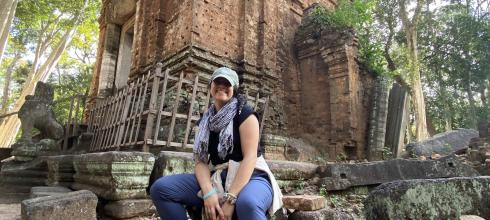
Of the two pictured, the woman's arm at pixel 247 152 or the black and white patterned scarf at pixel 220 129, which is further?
the black and white patterned scarf at pixel 220 129

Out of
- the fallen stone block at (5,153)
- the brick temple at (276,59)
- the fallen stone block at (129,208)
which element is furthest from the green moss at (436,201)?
the fallen stone block at (5,153)

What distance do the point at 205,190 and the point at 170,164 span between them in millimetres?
1185

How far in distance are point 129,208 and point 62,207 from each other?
1.71 ft

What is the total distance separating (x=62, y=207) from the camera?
8.09 ft

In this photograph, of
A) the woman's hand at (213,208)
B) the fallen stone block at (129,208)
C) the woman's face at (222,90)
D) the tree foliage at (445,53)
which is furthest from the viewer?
the tree foliage at (445,53)

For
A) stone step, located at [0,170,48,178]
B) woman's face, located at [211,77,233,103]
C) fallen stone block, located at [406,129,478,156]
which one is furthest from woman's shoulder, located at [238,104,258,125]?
fallen stone block, located at [406,129,478,156]

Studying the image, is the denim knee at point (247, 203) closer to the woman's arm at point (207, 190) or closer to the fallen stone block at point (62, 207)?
the woman's arm at point (207, 190)

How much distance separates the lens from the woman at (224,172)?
72.9 inches

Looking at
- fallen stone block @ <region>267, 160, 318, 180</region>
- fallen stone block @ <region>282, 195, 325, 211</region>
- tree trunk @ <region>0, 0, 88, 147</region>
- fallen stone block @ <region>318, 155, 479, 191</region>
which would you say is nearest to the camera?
fallen stone block @ <region>282, 195, 325, 211</region>

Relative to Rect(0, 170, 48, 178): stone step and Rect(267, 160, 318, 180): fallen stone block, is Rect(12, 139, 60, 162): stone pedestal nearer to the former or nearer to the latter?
Rect(0, 170, 48, 178): stone step

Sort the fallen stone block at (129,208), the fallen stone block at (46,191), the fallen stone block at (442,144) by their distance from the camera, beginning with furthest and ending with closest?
the fallen stone block at (442,144), the fallen stone block at (46,191), the fallen stone block at (129,208)

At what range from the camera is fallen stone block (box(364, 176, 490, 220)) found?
6.05 ft

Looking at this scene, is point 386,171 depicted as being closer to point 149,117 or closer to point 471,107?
point 149,117

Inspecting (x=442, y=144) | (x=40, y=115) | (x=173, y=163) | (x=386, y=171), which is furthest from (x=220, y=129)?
(x=442, y=144)
